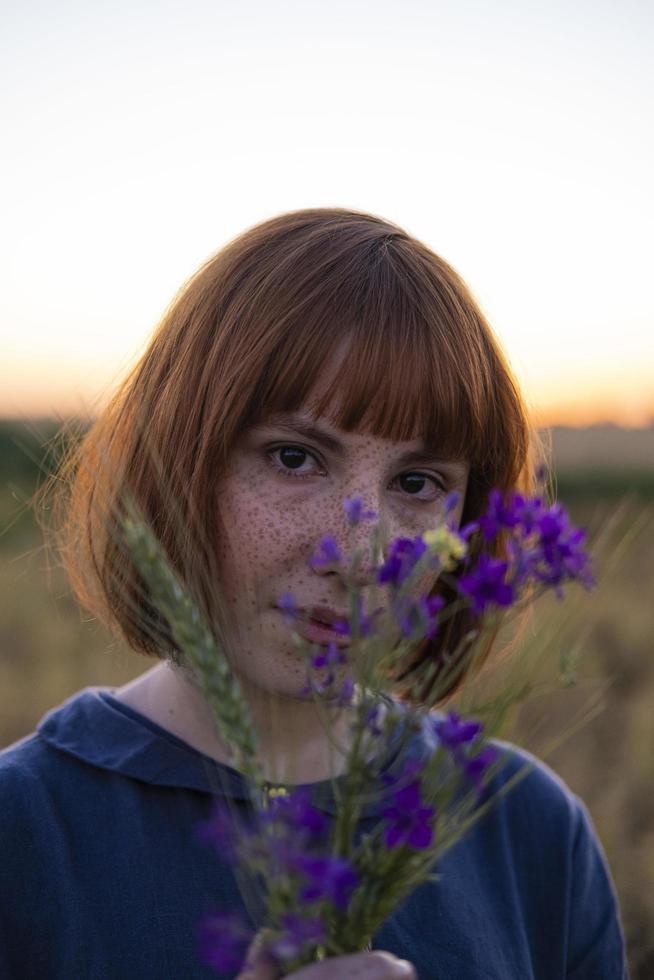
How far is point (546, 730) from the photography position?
625 centimetres

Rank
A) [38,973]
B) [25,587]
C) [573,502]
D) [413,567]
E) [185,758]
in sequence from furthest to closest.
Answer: [573,502], [25,587], [185,758], [38,973], [413,567]

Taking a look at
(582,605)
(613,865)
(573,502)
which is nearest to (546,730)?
(613,865)

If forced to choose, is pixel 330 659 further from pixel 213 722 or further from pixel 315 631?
pixel 213 722

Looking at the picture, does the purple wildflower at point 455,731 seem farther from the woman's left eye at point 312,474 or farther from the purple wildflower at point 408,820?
the woman's left eye at point 312,474

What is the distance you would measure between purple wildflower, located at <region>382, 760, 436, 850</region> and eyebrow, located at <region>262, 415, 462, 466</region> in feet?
2.28

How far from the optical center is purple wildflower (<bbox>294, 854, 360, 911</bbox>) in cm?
75

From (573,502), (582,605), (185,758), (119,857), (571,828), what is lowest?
(573,502)

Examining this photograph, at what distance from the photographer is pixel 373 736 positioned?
851 mm

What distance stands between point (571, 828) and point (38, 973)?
109 cm

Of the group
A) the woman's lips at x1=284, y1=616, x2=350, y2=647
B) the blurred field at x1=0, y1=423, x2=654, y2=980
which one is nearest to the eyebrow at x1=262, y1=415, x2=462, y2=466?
the woman's lips at x1=284, y1=616, x2=350, y2=647

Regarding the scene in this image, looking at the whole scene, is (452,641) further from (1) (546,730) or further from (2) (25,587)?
(2) (25,587)

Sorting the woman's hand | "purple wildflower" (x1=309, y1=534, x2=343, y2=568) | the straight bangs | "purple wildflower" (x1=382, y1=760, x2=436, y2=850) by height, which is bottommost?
the woman's hand

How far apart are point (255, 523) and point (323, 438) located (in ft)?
0.53

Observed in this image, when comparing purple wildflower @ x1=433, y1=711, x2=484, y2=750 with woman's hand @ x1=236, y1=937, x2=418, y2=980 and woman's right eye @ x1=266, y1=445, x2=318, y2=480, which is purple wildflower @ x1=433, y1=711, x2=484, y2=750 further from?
woman's right eye @ x1=266, y1=445, x2=318, y2=480
